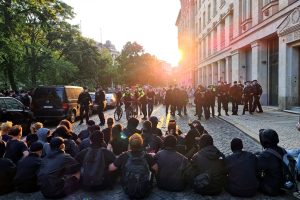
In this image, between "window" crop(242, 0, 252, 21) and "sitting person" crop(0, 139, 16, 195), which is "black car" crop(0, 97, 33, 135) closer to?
"sitting person" crop(0, 139, 16, 195)

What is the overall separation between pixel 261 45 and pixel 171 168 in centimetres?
1768

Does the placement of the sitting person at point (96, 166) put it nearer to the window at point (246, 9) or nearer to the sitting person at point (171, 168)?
the sitting person at point (171, 168)

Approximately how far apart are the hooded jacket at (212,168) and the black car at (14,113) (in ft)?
30.2

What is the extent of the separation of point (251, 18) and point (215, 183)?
19.5m

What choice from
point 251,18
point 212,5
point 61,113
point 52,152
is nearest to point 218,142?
point 52,152

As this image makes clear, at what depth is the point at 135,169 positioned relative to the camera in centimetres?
550

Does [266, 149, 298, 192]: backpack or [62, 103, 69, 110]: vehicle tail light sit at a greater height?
[62, 103, 69, 110]: vehicle tail light

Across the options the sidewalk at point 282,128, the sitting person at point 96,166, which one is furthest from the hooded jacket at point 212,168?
the sidewalk at point 282,128

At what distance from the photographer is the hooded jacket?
562 cm

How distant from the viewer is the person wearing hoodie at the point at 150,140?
23.5 feet

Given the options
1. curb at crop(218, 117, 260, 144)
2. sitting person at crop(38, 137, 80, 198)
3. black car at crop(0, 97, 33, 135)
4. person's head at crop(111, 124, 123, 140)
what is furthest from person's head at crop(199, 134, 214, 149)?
black car at crop(0, 97, 33, 135)

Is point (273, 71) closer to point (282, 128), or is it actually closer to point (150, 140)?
point (282, 128)

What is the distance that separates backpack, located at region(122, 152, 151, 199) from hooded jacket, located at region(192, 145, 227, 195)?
892mm

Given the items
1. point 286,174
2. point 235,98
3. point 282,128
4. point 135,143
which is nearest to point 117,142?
point 135,143
